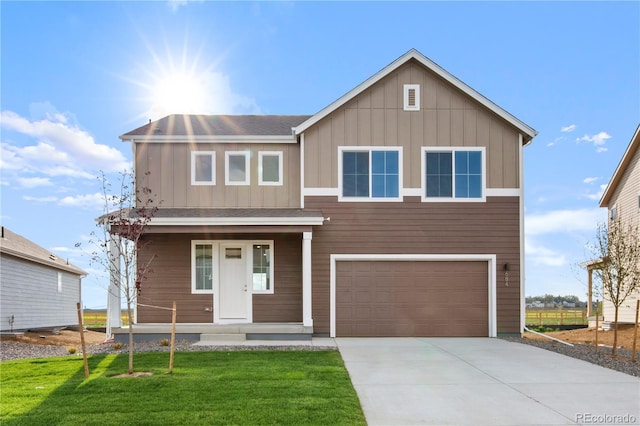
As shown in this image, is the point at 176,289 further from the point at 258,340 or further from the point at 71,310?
the point at 71,310

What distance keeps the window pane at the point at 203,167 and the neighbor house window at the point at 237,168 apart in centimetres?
46

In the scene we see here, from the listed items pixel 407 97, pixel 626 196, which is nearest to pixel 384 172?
pixel 407 97

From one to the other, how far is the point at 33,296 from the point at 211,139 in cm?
1205

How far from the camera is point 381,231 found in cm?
1423

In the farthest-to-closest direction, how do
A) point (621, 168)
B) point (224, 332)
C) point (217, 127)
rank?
point (621, 168), point (217, 127), point (224, 332)

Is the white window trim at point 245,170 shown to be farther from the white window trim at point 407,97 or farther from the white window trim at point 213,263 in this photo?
the white window trim at point 407,97

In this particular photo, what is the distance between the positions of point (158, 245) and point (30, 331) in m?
9.69

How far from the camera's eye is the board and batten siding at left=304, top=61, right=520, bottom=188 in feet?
47.0

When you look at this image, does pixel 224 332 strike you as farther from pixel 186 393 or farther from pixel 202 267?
pixel 186 393

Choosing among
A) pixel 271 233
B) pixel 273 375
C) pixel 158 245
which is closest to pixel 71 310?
pixel 158 245

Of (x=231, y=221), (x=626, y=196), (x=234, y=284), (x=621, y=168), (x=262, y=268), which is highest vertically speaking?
(x=621, y=168)

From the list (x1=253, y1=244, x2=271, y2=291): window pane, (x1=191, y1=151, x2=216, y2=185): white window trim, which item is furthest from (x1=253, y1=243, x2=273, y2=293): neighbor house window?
(x1=191, y1=151, x2=216, y2=185): white window trim

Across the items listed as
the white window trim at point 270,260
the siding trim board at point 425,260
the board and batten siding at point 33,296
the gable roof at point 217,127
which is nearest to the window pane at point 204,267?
the white window trim at point 270,260

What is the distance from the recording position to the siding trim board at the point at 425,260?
14086 millimetres
